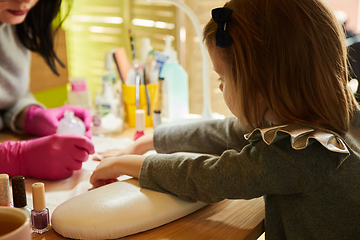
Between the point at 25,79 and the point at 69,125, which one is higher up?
the point at 25,79

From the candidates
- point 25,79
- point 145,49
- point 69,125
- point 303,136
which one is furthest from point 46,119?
point 303,136

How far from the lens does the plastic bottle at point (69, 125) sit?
44.3 inches

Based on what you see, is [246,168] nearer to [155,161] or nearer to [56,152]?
[155,161]

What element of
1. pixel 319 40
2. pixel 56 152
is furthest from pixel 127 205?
pixel 319 40

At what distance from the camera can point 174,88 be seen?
1380 mm

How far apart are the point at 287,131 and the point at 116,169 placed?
35cm

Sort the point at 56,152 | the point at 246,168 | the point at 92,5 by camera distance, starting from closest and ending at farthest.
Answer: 1. the point at 246,168
2. the point at 56,152
3. the point at 92,5

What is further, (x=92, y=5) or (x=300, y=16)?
(x=92, y=5)

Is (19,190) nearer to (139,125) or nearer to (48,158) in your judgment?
(48,158)

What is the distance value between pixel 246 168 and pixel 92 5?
1.54m

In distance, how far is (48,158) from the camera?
2.92 feet

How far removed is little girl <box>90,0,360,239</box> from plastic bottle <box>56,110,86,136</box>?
0.46 meters

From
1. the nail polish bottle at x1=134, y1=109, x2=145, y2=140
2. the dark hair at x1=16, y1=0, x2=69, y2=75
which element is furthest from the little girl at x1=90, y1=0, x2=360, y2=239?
the dark hair at x1=16, y1=0, x2=69, y2=75

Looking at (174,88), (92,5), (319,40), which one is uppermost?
(92,5)
